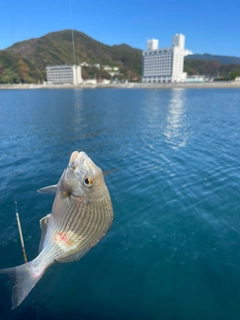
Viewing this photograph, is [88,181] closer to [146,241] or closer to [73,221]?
[73,221]

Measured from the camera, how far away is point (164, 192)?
11.1 m

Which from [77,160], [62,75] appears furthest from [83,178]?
[62,75]

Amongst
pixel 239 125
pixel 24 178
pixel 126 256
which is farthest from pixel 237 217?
pixel 239 125

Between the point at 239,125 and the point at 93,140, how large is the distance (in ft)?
62.0

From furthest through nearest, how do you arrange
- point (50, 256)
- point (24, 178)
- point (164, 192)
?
point (24, 178), point (164, 192), point (50, 256)

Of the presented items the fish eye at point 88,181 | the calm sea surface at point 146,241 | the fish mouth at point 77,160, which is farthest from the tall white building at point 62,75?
the fish eye at point 88,181

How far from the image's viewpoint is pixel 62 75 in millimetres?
194000

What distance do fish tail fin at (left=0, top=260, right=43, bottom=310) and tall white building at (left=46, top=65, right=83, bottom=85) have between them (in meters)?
200

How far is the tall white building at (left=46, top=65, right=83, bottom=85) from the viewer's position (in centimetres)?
18950

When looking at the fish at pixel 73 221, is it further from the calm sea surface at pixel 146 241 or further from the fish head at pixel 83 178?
the calm sea surface at pixel 146 241

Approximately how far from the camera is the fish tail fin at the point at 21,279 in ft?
8.74

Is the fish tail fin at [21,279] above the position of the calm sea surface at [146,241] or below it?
above

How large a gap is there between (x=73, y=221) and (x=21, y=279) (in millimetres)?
908

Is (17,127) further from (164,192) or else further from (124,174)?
(164,192)
